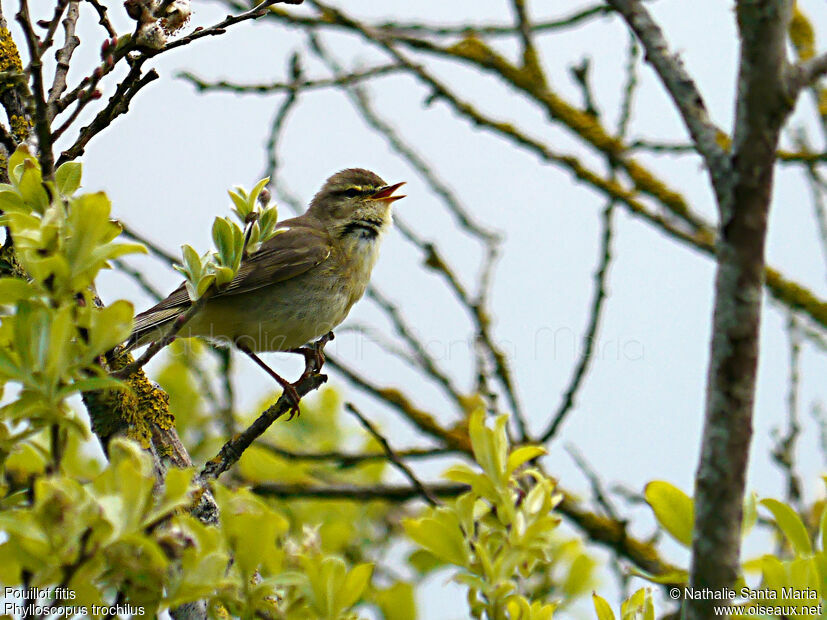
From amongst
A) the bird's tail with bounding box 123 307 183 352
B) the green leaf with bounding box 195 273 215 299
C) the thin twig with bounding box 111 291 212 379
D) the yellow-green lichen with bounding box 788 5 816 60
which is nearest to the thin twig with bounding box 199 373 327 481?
the thin twig with bounding box 111 291 212 379

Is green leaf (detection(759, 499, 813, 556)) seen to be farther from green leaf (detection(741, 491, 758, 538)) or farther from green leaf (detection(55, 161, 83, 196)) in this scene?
green leaf (detection(55, 161, 83, 196))

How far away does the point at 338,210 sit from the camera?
587cm

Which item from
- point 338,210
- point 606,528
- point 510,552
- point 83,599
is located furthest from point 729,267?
point 338,210

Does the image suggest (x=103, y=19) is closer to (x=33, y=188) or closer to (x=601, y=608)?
(x=33, y=188)

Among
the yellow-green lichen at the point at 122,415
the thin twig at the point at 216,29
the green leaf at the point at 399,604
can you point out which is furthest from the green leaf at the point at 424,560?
the thin twig at the point at 216,29

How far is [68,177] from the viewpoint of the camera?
188cm

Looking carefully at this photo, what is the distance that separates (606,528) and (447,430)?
3.11 ft

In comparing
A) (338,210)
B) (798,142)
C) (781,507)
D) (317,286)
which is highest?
(798,142)

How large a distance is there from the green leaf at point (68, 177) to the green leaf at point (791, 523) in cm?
163

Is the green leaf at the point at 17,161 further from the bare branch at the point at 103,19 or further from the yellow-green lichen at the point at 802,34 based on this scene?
the yellow-green lichen at the point at 802,34

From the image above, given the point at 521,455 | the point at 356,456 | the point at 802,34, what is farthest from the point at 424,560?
the point at 802,34

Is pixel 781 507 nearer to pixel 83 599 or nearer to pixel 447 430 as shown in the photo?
pixel 83 599

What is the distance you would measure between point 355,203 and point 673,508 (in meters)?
4.24

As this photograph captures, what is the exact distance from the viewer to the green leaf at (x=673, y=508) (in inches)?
72.5
